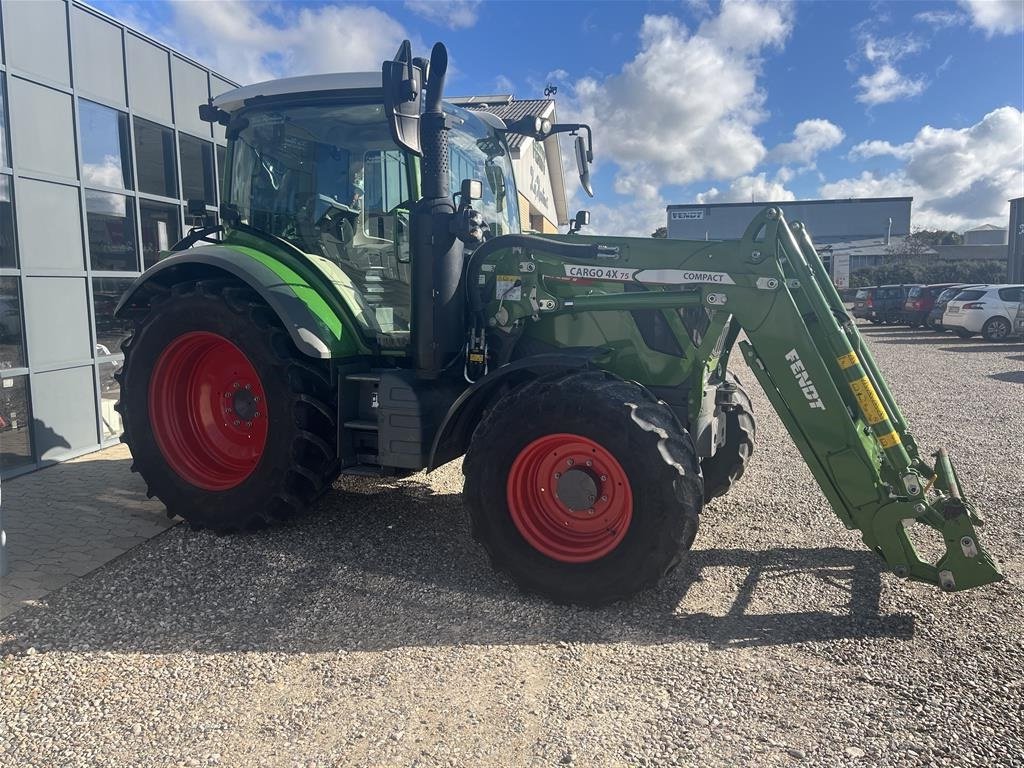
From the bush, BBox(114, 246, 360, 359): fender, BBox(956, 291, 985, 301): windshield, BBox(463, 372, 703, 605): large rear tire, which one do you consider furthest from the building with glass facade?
the bush

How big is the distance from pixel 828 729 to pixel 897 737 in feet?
0.77

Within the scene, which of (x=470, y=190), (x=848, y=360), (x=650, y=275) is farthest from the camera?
(x=470, y=190)

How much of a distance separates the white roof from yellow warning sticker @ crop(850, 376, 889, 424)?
3.23m

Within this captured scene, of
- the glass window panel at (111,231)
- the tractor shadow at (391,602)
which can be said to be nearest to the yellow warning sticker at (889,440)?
the tractor shadow at (391,602)

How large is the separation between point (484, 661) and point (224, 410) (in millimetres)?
2762

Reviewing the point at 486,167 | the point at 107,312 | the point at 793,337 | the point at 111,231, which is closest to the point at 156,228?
the point at 111,231

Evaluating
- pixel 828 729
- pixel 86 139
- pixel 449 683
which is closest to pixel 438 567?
pixel 449 683

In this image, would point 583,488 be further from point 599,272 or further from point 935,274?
point 935,274

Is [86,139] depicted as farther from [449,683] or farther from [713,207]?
[713,207]

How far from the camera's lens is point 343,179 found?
480 cm

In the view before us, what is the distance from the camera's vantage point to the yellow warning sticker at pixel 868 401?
363cm

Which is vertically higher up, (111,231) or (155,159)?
(155,159)

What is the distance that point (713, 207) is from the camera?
166 ft

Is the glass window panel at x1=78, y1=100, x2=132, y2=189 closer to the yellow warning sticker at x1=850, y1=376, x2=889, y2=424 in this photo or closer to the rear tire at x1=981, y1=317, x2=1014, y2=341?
the yellow warning sticker at x1=850, y1=376, x2=889, y2=424
